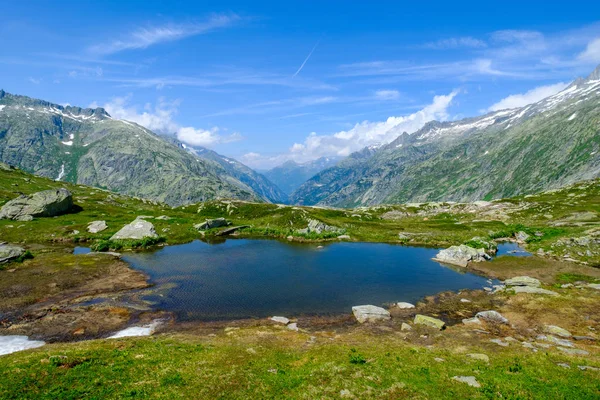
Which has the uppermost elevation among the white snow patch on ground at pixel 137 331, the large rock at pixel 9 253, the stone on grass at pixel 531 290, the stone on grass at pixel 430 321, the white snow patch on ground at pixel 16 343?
the stone on grass at pixel 531 290

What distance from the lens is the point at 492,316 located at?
4912 cm

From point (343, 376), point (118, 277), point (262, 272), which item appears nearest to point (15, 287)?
point (118, 277)

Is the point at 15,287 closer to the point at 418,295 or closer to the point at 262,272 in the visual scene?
the point at 262,272

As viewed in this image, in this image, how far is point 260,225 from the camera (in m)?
140

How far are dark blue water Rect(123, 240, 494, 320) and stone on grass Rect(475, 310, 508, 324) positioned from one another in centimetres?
1192

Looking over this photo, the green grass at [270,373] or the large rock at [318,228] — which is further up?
the large rock at [318,228]

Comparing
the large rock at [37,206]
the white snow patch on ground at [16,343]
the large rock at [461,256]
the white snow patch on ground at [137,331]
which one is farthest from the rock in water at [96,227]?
the large rock at [461,256]

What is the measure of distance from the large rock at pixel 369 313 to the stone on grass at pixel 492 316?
14.2 m

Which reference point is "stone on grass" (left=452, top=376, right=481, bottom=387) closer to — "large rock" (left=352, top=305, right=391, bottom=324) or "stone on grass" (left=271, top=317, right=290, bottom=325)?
"large rock" (left=352, top=305, right=391, bottom=324)

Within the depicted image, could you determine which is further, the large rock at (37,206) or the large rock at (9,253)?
the large rock at (37,206)

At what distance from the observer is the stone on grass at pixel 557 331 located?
139ft

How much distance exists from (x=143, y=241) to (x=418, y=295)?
79899mm

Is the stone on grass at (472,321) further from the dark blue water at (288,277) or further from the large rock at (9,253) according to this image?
the large rock at (9,253)

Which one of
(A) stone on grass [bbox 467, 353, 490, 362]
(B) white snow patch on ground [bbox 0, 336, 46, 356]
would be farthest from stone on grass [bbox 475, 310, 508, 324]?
(B) white snow patch on ground [bbox 0, 336, 46, 356]
